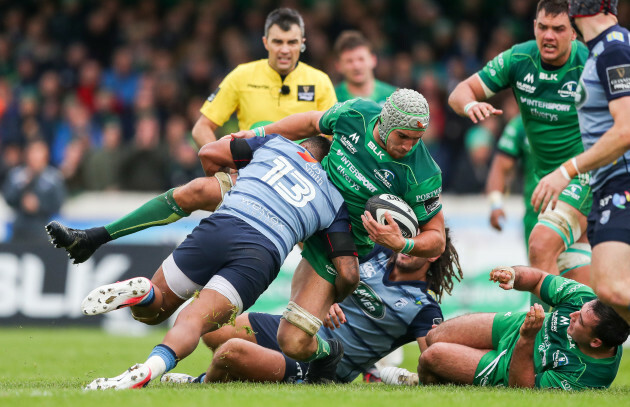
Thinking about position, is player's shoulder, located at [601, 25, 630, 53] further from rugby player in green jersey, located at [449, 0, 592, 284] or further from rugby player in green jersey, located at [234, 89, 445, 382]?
rugby player in green jersey, located at [449, 0, 592, 284]

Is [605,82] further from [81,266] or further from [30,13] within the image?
[30,13]

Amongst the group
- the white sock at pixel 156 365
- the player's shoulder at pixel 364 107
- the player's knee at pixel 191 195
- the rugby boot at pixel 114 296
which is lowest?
the white sock at pixel 156 365

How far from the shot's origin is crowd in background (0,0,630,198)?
16.3m

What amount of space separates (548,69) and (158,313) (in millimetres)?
4214

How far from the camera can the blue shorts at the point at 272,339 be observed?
25.0 feet

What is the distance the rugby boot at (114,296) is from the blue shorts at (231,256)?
349 mm

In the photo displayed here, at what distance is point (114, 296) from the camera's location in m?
6.58

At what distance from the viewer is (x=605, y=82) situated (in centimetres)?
664

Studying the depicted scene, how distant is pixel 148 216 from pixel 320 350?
174 cm

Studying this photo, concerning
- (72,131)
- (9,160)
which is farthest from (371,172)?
(72,131)

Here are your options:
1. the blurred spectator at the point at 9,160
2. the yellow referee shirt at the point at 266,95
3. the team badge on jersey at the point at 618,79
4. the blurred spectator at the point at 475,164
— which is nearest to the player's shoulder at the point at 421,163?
the team badge on jersey at the point at 618,79

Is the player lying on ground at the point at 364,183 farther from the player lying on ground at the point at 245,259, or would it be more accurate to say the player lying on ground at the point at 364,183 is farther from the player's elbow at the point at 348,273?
the player's elbow at the point at 348,273

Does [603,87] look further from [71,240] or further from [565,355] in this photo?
[71,240]

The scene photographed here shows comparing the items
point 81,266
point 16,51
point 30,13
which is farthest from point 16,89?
point 81,266
